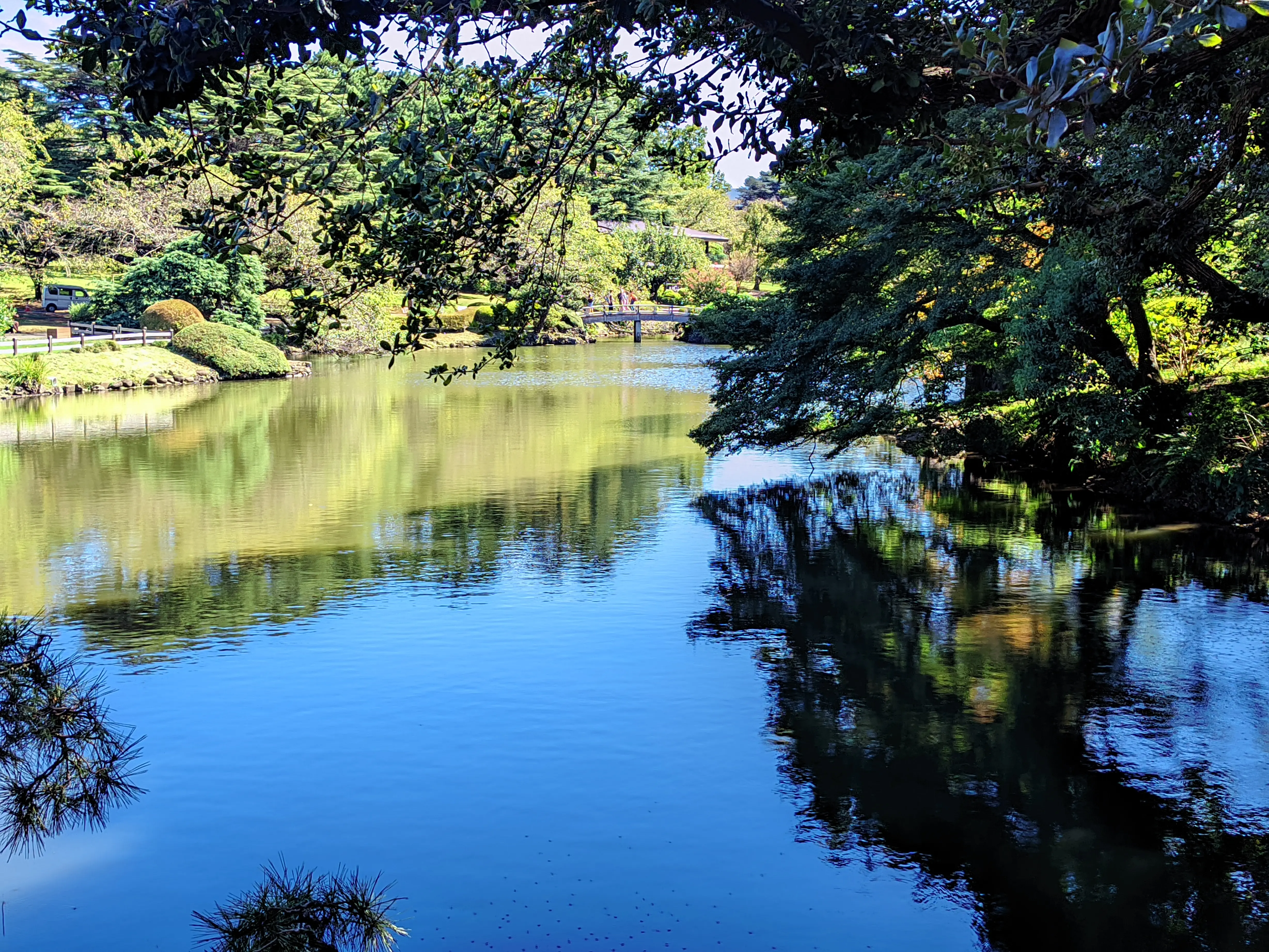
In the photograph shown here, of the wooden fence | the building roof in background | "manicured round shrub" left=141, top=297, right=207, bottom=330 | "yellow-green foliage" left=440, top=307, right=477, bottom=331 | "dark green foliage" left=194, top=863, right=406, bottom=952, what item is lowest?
"dark green foliage" left=194, top=863, right=406, bottom=952

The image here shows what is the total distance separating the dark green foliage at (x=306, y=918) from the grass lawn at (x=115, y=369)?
28600 mm

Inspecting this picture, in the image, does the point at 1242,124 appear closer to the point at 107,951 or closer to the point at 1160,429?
the point at 1160,429

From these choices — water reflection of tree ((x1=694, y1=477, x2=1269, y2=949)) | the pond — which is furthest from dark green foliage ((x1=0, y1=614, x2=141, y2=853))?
water reflection of tree ((x1=694, y1=477, x2=1269, y2=949))

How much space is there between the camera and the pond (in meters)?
6.43

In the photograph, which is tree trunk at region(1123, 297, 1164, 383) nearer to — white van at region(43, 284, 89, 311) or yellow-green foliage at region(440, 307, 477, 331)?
yellow-green foliage at region(440, 307, 477, 331)

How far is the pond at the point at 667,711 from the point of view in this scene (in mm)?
6434

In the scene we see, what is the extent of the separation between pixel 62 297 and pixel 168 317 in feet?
50.2

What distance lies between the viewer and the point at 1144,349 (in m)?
16.1

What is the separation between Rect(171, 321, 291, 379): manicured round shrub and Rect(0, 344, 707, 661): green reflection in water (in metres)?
4.68

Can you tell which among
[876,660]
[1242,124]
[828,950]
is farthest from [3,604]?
[1242,124]

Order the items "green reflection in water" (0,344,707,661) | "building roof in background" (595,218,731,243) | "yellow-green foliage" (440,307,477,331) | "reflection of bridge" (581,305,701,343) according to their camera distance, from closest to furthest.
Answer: "green reflection in water" (0,344,707,661) → "yellow-green foliage" (440,307,477,331) → "reflection of bridge" (581,305,701,343) → "building roof in background" (595,218,731,243)

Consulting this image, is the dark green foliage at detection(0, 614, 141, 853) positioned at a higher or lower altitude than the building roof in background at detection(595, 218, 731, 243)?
lower

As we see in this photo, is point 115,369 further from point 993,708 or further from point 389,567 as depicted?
point 993,708

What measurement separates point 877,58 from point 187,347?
3672 cm
